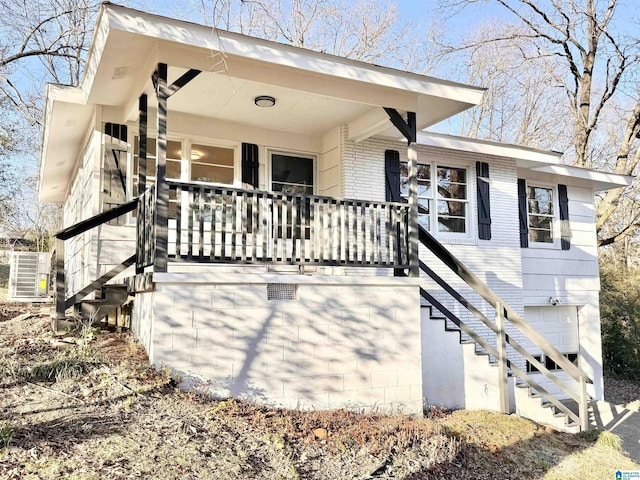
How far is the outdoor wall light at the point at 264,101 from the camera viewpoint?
24.3ft

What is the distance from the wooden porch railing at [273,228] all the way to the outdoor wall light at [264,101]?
5.36 ft

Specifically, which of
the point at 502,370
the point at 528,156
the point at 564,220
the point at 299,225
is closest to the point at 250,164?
the point at 299,225

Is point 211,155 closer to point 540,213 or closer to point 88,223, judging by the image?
point 88,223

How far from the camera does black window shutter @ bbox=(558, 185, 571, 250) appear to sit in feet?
37.9

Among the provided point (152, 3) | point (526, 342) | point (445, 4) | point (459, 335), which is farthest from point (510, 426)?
point (152, 3)

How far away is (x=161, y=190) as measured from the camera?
18.4ft

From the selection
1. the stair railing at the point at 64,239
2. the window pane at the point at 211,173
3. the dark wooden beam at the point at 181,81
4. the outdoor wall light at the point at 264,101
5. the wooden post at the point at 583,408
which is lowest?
the wooden post at the point at 583,408

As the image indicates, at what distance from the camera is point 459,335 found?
7.60 m

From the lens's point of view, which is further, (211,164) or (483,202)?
(483,202)

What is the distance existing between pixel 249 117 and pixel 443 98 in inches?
115

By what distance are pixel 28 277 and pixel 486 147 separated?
12.2m

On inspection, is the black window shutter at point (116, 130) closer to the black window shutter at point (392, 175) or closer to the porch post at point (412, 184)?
the porch post at point (412, 184)

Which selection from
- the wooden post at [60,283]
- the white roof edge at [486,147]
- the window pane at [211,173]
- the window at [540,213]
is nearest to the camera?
the wooden post at [60,283]

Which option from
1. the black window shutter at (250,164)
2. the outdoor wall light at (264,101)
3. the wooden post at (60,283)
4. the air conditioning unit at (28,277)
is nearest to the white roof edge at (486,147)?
the black window shutter at (250,164)
